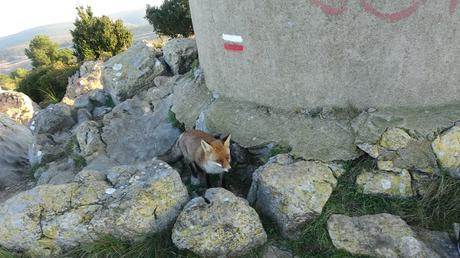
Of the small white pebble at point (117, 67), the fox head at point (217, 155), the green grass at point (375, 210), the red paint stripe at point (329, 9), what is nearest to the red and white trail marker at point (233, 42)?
the red paint stripe at point (329, 9)

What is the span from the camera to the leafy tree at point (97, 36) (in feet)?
71.1

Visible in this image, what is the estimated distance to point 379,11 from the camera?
17.6ft

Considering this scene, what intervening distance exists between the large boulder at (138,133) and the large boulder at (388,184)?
160 inches

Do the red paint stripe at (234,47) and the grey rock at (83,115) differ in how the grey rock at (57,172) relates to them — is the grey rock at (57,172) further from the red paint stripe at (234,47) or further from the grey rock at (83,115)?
the red paint stripe at (234,47)

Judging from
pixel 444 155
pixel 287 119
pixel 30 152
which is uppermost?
pixel 287 119

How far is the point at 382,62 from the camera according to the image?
18.6 feet

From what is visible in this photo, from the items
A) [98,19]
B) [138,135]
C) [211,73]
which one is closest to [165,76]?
[138,135]

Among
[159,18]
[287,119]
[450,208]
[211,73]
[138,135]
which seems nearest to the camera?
[450,208]

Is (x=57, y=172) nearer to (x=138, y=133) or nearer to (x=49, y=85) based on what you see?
(x=138, y=133)

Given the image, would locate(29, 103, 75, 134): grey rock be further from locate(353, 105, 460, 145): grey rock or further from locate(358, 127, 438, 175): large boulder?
locate(358, 127, 438, 175): large boulder

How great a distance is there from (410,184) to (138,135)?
577 centimetres

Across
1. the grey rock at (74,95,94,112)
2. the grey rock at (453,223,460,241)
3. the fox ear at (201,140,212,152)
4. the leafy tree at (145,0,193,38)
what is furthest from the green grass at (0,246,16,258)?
the leafy tree at (145,0,193,38)

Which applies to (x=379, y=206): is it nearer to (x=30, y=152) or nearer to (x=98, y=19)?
(x=30, y=152)

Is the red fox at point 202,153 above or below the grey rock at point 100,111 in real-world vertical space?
above
